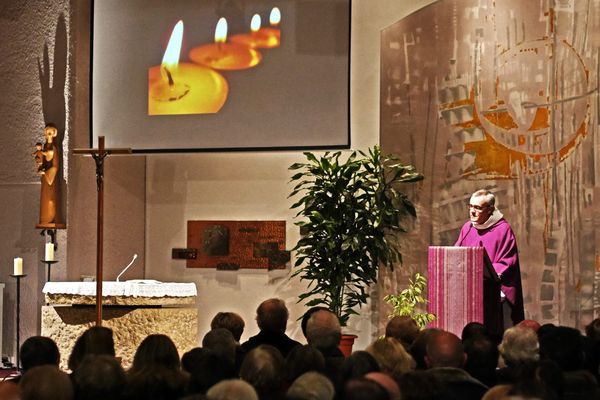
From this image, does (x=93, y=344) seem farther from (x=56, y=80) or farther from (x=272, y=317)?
(x=56, y=80)

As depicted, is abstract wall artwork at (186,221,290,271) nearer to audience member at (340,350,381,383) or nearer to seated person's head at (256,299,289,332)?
seated person's head at (256,299,289,332)

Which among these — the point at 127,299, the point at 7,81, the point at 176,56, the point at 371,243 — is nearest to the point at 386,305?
the point at 371,243

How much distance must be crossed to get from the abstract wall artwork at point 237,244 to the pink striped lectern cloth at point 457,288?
146 inches

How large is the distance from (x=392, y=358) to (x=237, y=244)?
6635 millimetres

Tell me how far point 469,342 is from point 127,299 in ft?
16.0

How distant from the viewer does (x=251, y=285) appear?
10.9 metres

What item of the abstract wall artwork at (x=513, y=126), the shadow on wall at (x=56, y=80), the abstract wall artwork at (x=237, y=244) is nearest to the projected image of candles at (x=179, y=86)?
the shadow on wall at (x=56, y=80)

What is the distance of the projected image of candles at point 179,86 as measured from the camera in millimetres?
10602

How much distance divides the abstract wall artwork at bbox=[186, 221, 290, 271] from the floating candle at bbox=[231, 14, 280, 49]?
1779mm

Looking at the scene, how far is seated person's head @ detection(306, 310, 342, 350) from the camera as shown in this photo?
505 centimetres

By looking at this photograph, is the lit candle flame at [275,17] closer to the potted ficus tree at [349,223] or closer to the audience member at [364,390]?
the potted ficus tree at [349,223]

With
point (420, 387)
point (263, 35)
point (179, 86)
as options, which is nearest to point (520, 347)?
point (420, 387)

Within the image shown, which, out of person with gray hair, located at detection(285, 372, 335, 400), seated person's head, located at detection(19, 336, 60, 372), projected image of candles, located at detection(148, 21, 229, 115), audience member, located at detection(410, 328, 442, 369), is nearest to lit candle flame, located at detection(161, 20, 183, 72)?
projected image of candles, located at detection(148, 21, 229, 115)

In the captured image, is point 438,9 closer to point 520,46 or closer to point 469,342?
point 520,46
